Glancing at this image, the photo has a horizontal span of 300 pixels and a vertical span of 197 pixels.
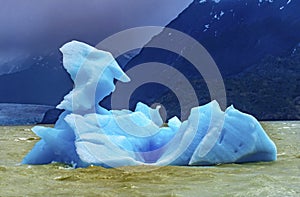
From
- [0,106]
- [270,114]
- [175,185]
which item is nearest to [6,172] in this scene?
[175,185]

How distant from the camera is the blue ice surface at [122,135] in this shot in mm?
10109

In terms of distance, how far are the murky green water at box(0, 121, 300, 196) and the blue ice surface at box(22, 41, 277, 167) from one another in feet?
1.36

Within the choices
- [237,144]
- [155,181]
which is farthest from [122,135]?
[155,181]

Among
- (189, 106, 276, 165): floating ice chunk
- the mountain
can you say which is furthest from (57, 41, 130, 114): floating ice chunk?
the mountain

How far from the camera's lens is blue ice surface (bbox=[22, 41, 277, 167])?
10109mm

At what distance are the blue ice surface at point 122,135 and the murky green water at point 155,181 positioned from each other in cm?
42

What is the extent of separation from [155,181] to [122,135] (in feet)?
10.6

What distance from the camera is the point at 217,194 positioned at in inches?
274

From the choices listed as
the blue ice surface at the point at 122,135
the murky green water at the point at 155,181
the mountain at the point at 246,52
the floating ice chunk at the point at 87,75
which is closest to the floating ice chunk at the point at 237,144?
the blue ice surface at the point at 122,135

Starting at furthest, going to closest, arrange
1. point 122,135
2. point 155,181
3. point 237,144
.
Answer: point 122,135
point 237,144
point 155,181

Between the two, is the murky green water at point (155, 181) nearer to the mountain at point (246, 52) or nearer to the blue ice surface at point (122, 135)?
the blue ice surface at point (122, 135)

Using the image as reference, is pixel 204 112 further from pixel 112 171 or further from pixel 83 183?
pixel 83 183

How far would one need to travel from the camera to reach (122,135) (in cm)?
1123

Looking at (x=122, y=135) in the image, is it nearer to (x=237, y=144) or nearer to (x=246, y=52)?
(x=237, y=144)
